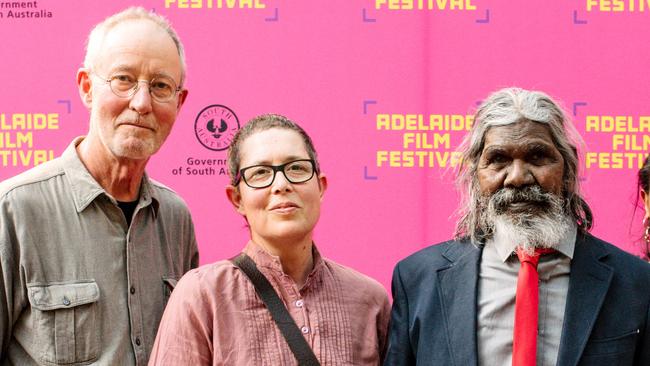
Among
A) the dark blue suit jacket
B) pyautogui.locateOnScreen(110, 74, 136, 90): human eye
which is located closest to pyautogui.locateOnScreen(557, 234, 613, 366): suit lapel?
the dark blue suit jacket

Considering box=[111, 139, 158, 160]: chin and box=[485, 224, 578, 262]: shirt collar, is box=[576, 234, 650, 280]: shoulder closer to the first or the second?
box=[485, 224, 578, 262]: shirt collar

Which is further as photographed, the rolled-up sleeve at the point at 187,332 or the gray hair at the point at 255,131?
the gray hair at the point at 255,131

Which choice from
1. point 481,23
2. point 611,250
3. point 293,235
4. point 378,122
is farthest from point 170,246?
point 481,23

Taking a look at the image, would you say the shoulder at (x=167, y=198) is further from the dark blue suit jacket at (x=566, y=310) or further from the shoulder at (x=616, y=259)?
the shoulder at (x=616, y=259)

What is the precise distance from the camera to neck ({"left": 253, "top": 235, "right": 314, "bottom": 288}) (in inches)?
91.5

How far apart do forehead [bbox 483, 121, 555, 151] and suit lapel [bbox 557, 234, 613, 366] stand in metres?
0.33

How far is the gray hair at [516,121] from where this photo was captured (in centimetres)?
238

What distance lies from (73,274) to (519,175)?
131 cm

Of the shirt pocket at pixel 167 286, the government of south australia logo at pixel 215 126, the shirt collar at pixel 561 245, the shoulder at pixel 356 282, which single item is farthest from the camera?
the government of south australia logo at pixel 215 126

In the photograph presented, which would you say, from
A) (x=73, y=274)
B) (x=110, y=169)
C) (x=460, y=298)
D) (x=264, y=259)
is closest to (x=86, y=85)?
(x=110, y=169)

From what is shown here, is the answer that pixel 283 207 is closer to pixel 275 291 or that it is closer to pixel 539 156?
pixel 275 291

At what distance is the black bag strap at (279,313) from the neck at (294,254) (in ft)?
0.23

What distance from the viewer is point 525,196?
2.35 m

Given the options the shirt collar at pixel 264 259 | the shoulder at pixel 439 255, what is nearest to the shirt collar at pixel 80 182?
the shirt collar at pixel 264 259
